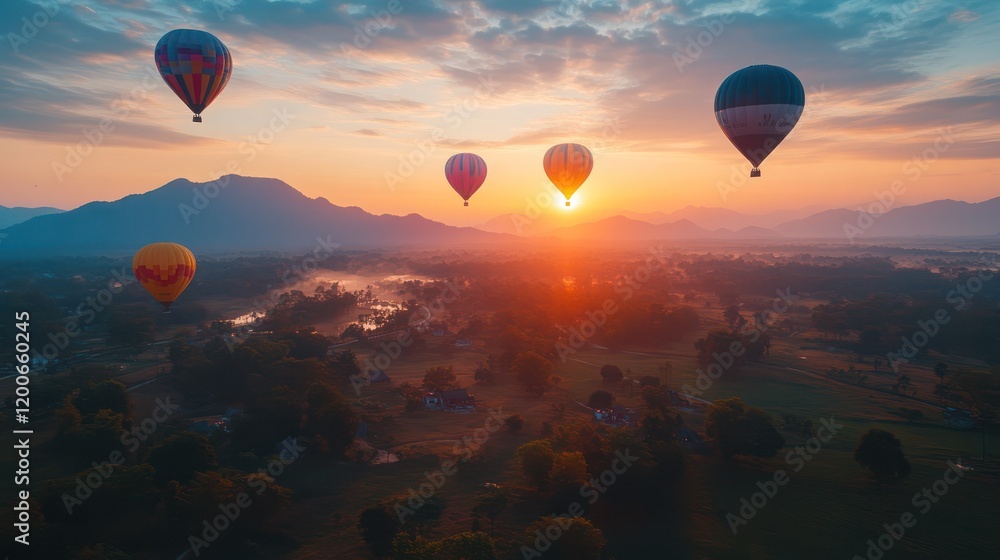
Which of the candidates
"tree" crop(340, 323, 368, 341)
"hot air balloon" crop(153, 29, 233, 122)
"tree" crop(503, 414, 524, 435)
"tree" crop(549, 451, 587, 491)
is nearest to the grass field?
"tree" crop(503, 414, 524, 435)

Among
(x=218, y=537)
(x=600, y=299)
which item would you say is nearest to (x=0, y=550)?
(x=218, y=537)

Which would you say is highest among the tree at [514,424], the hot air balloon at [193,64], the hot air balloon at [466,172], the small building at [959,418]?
the hot air balloon at [193,64]

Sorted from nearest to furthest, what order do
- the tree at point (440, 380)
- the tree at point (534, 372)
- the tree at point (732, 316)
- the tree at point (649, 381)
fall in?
1. the tree at point (440, 380)
2. the tree at point (534, 372)
3. the tree at point (649, 381)
4. the tree at point (732, 316)

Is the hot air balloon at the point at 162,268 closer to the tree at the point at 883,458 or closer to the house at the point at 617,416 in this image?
the house at the point at 617,416

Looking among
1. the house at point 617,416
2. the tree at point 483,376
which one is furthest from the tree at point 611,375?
the tree at point 483,376

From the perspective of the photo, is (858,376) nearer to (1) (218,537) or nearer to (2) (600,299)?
(2) (600,299)

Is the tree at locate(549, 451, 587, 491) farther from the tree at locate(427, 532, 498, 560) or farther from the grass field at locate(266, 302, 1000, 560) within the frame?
the tree at locate(427, 532, 498, 560)

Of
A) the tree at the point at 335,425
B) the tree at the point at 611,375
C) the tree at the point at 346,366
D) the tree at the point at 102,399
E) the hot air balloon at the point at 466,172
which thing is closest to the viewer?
the tree at the point at 335,425
